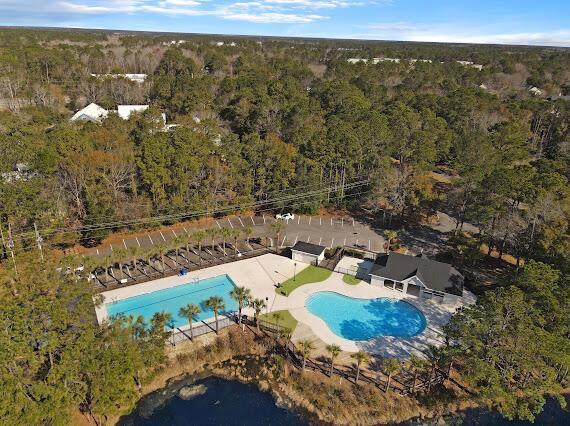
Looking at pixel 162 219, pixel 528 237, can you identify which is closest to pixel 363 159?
pixel 528 237

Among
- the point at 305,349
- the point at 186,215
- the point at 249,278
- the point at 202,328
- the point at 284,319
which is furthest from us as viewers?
the point at 186,215

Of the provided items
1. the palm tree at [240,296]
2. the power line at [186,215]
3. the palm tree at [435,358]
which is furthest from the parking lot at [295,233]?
the palm tree at [435,358]

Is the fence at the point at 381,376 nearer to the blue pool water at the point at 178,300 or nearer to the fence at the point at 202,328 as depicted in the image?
the fence at the point at 202,328

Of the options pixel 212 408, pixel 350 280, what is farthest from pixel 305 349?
pixel 350 280

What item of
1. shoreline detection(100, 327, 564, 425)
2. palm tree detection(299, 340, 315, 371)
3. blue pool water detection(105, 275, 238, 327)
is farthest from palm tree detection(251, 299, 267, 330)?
palm tree detection(299, 340, 315, 371)

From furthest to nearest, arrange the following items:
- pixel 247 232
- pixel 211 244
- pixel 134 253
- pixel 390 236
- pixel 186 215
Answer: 1. pixel 186 215
2. pixel 211 244
3. pixel 247 232
4. pixel 390 236
5. pixel 134 253

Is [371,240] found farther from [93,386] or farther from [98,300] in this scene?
[93,386]

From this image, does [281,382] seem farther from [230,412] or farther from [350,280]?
[350,280]
